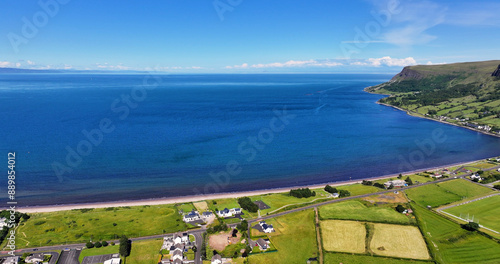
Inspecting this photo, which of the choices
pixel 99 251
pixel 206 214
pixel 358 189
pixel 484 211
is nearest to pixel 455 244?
pixel 484 211

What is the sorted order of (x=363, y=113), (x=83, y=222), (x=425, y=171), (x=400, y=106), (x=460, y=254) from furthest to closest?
(x=400, y=106) < (x=363, y=113) < (x=425, y=171) < (x=83, y=222) < (x=460, y=254)

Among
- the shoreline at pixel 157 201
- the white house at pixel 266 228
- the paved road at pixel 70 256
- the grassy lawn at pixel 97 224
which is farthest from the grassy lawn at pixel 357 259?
the paved road at pixel 70 256

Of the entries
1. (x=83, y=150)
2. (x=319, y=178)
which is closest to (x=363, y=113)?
(x=319, y=178)

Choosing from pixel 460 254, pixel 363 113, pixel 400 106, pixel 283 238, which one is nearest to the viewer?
pixel 460 254

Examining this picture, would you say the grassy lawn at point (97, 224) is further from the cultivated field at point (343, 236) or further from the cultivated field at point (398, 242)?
the cultivated field at point (398, 242)

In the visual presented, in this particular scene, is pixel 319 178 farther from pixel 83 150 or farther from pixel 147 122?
pixel 147 122

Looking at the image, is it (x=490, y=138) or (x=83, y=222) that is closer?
(x=83, y=222)
